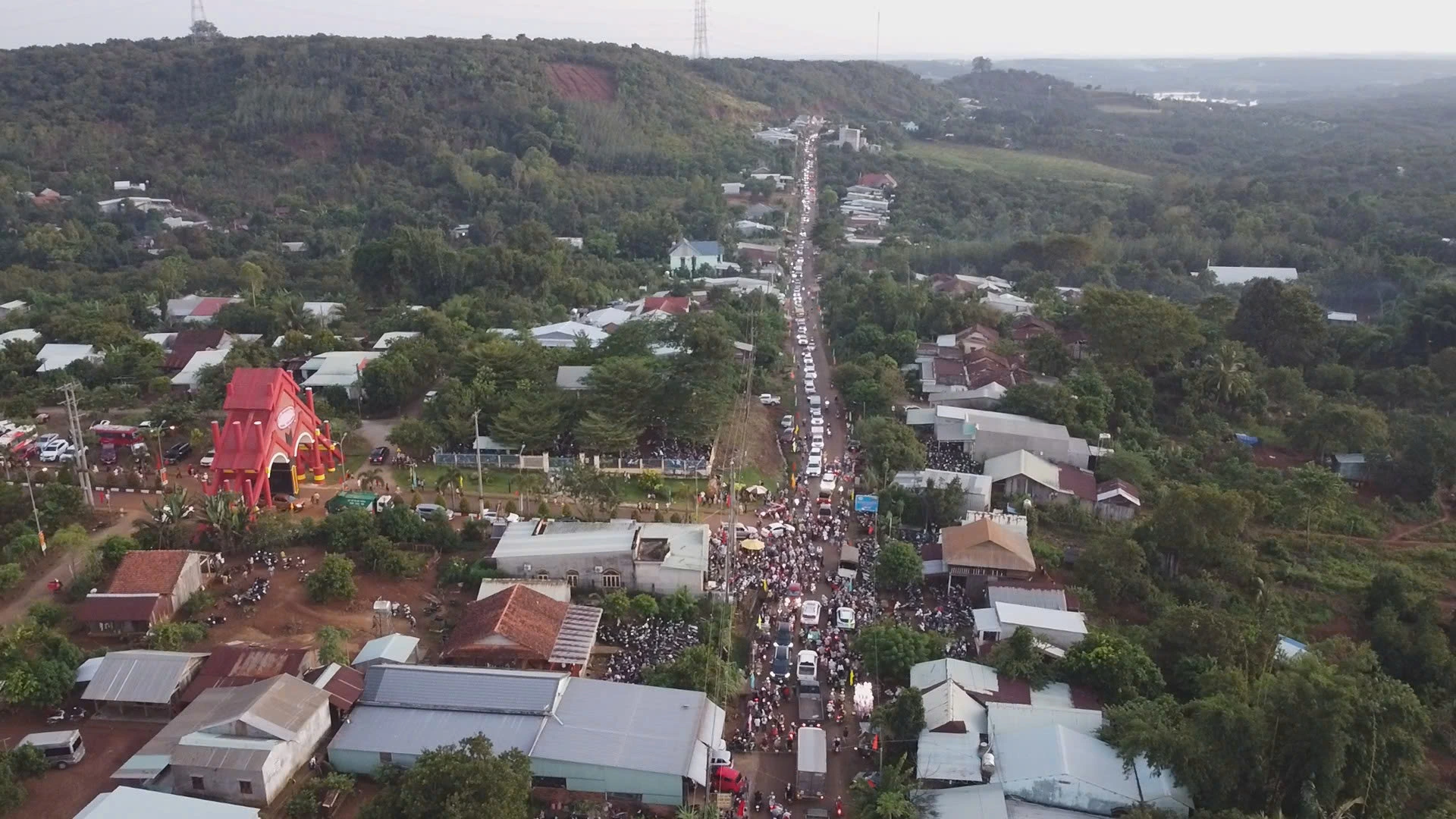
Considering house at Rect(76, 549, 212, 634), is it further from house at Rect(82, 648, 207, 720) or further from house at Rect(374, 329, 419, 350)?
house at Rect(374, 329, 419, 350)

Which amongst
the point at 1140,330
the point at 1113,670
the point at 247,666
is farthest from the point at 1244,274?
the point at 247,666

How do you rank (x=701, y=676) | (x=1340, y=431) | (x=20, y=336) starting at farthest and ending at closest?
1. (x=20, y=336)
2. (x=1340, y=431)
3. (x=701, y=676)

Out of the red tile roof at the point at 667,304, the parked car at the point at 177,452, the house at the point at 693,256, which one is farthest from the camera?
the house at the point at 693,256

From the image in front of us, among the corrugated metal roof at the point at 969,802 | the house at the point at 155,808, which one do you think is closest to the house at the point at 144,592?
the house at the point at 155,808

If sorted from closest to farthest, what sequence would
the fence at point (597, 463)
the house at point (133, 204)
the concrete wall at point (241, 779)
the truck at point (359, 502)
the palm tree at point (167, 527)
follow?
1. the concrete wall at point (241, 779)
2. the palm tree at point (167, 527)
3. the truck at point (359, 502)
4. the fence at point (597, 463)
5. the house at point (133, 204)

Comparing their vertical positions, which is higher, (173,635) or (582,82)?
(582,82)

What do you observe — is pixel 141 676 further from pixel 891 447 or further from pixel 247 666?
pixel 891 447

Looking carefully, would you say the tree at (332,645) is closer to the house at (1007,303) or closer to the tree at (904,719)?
the tree at (904,719)
